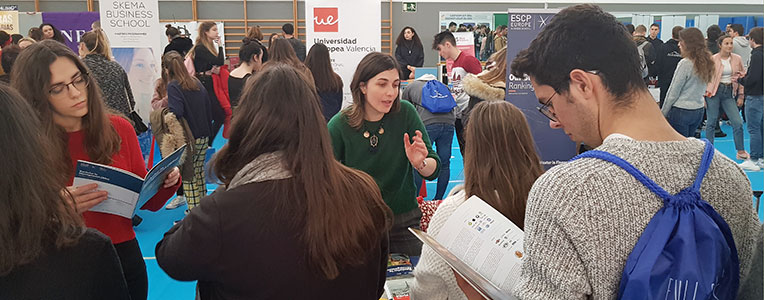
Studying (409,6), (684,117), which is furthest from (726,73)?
(409,6)

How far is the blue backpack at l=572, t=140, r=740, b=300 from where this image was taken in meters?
0.88

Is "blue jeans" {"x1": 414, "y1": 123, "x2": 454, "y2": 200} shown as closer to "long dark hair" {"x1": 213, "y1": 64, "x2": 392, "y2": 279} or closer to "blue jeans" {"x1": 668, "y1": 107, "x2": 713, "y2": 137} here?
"blue jeans" {"x1": 668, "y1": 107, "x2": 713, "y2": 137}

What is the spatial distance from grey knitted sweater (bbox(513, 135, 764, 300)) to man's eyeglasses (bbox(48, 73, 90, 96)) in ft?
5.75

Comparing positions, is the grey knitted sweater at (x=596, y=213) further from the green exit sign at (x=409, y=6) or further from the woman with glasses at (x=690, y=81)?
the green exit sign at (x=409, y=6)

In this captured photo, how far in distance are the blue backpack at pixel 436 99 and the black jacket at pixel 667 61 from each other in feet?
17.5

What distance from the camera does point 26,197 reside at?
119 centimetres

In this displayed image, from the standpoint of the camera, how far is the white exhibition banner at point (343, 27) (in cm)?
575

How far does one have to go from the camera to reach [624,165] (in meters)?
0.92

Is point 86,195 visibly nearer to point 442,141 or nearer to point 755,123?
point 442,141

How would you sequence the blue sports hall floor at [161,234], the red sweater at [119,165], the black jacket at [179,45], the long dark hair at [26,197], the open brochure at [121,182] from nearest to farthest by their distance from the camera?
the long dark hair at [26,197], the open brochure at [121,182], the red sweater at [119,165], the blue sports hall floor at [161,234], the black jacket at [179,45]

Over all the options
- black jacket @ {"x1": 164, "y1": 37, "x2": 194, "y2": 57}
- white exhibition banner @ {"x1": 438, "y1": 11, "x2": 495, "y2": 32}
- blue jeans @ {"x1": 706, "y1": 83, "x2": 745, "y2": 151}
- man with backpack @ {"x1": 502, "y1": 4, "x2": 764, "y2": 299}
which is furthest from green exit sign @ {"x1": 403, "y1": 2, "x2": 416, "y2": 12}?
man with backpack @ {"x1": 502, "y1": 4, "x2": 764, "y2": 299}

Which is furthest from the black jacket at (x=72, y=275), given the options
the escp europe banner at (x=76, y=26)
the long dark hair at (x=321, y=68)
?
the escp europe banner at (x=76, y=26)

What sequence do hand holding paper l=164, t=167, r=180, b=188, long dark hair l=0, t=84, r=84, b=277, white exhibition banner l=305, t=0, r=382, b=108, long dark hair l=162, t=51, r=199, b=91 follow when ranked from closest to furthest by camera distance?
long dark hair l=0, t=84, r=84, b=277, hand holding paper l=164, t=167, r=180, b=188, long dark hair l=162, t=51, r=199, b=91, white exhibition banner l=305, t=0, r=382, b=108

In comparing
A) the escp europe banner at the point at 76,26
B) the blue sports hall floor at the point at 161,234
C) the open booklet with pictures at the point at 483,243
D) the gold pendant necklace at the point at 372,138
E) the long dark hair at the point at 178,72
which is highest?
the escp europe banner at the point at 76,26
